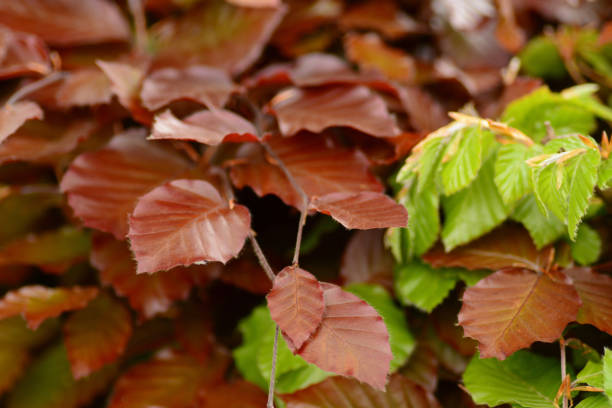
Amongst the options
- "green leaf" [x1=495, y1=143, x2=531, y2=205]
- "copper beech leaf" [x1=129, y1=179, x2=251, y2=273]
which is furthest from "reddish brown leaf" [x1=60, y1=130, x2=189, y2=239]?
"green leaf" [x1=495, y1=143, x2=531, y2=205]

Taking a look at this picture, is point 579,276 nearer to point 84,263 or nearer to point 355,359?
point 355,359

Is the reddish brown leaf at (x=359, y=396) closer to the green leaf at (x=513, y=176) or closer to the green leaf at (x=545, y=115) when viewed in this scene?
the green leaf at (x=513, y=176)

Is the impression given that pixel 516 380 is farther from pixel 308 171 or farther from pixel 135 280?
pixel 135 280

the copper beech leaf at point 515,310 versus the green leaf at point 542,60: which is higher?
the green leaf at point 542,60

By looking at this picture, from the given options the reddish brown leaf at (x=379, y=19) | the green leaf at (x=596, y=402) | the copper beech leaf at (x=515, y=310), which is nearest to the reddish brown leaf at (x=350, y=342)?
the copper beech leaf at (x=515, y=310)

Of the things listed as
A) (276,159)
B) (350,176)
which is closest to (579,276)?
(350,176)

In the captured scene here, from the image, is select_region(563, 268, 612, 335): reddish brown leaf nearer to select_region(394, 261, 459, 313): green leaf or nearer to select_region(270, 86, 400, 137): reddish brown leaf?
select_region(394, 261, 459, 313): green leaf
